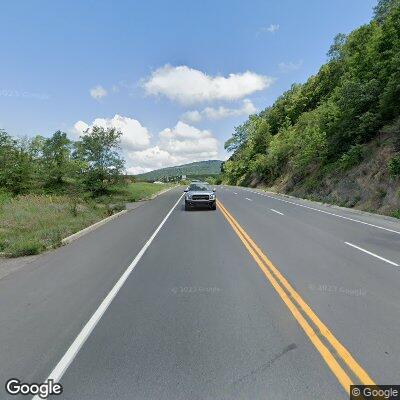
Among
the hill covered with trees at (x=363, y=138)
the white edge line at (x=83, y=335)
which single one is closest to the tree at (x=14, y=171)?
the hill covered with trees at (x=363, y=138)

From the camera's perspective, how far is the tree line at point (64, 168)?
3572cm

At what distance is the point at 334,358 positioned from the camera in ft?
13.5

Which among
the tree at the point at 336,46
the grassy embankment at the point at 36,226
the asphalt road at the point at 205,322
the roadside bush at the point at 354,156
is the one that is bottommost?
the asphalt road at the point at 205,322

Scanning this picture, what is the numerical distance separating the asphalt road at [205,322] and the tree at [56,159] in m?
44.4

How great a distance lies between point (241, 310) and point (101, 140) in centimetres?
3309

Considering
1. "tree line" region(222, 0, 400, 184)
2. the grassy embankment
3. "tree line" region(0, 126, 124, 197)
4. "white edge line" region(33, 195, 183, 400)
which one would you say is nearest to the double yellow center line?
"white edge line" region(33, 195, 183, 400)

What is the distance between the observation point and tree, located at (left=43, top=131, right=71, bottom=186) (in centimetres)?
5256

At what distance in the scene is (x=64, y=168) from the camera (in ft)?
169

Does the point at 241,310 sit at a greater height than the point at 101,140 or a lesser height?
lesser

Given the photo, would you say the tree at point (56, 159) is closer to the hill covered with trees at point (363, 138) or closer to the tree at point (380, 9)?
the hill covered with trees at point (363, 138)

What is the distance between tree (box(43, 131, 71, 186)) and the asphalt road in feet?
146

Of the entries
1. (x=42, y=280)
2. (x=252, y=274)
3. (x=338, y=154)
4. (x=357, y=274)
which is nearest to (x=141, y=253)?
(x=42, y=280)

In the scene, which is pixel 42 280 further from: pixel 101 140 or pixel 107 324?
pixel 101 140

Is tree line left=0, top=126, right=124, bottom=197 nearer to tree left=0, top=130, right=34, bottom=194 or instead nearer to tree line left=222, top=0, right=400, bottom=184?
tree left=0, top=130, right=34, bottom=194
